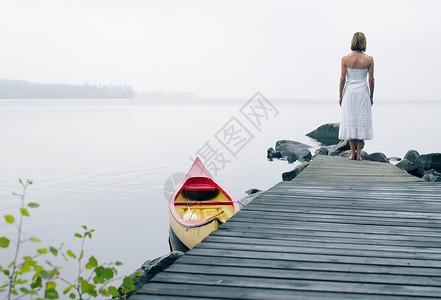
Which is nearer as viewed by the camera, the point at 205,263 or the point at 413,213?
the point at 205,263

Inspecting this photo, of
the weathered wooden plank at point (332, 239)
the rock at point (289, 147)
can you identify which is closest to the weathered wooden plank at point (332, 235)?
the weathered wooden plank at point (332, 239)

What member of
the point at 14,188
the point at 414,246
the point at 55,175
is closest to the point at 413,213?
the point at 414,246

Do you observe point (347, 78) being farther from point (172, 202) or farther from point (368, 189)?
point (172, 202)

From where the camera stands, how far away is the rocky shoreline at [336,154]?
13.0m

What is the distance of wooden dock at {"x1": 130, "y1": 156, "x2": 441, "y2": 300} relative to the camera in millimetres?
2389

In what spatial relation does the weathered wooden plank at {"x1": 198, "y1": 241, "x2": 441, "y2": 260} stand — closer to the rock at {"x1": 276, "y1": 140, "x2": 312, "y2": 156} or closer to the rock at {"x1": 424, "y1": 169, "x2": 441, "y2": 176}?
the rock at {"x1": 424, "y1": 169, "x2": 441, "y2": 176}

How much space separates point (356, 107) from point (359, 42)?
4.22 feet

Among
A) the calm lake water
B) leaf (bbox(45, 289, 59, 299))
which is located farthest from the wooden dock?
the calm lake water

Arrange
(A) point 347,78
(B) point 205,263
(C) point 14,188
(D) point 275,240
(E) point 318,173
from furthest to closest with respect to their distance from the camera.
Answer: (C) point 14,188
(A) point 347,78
(E) point 318,173
(D) point 275,240
(B) point 205,263

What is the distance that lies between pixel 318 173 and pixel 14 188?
1239 cm

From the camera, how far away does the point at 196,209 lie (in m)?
8.32

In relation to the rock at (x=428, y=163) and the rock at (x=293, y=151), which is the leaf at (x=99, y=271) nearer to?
the rock at (x=428, y=163)

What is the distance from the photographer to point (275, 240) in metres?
3.32

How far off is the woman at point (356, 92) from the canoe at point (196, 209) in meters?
2.84
